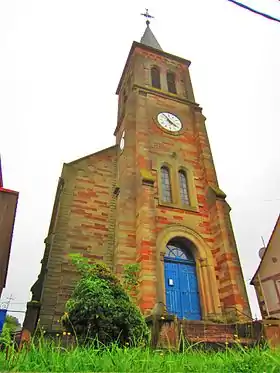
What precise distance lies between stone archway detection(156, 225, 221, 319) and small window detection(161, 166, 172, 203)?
1.84 meters

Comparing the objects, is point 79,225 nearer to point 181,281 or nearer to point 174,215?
point 174,215

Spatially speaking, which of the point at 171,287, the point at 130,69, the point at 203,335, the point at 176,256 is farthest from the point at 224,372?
the point at 130,69

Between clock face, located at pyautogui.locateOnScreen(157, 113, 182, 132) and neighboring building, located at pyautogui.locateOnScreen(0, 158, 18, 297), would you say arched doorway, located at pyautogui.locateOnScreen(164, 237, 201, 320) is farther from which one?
clock face, located at pyautogui.locateOnScreen(157, 113, 182, 132)

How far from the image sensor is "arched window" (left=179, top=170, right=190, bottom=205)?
14.9m

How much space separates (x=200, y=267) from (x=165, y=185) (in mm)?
4580

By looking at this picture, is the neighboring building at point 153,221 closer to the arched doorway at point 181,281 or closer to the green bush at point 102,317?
the arched doorway at point 181,281

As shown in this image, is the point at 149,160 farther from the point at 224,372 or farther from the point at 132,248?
the point at 224,372

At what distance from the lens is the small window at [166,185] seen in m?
14.5

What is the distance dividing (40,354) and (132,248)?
892 cm

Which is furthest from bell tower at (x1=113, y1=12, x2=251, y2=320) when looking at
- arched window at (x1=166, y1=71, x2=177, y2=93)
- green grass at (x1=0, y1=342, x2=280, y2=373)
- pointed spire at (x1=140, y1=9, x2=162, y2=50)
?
pointed spire at (x1=140, y1=9, x2=162, y2=50)

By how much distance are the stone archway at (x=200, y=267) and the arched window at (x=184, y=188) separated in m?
1.93

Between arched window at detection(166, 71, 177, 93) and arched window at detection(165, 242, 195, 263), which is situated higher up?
arched window at detection(166, 71, 177, 93)

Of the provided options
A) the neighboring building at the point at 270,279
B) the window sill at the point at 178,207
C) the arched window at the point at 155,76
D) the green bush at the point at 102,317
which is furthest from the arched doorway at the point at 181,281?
the arched window at the point at 155,76

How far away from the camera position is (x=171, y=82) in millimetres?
21641
